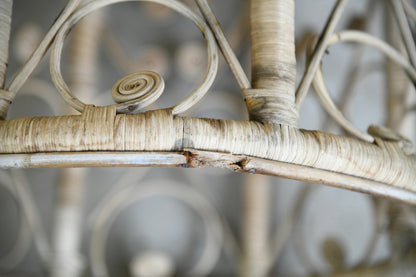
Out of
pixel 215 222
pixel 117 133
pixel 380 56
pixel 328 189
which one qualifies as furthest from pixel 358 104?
pixel 117 133

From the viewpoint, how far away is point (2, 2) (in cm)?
46

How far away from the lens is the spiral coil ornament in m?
0.41

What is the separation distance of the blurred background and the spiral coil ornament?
2.37 feet

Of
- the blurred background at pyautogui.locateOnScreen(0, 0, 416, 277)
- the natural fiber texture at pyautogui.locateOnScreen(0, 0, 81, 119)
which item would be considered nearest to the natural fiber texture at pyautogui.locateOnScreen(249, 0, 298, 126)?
the natural fiber texture at pyautogui.locateOnScreen(0, 0, 81, 119)

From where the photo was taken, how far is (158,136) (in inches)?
15.5

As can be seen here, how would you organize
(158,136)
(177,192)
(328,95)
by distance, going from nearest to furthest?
(158,136)
(328,95)
(177,192)

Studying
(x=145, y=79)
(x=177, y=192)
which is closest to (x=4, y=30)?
(x=145, y=79)

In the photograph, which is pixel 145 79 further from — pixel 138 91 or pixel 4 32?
pixel 4 32

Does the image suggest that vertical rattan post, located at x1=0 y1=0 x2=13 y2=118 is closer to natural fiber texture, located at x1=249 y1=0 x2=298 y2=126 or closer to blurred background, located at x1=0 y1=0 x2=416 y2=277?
natural fiber texture, located at x1=249 y1=0 x2=298 y2=126

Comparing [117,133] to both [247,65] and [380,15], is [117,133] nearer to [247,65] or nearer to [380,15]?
[247,65]

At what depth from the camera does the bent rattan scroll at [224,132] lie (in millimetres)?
393

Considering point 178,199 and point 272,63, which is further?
point 178,199

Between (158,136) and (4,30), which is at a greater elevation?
(4,30)

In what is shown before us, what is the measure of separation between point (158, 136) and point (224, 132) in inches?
2.4
